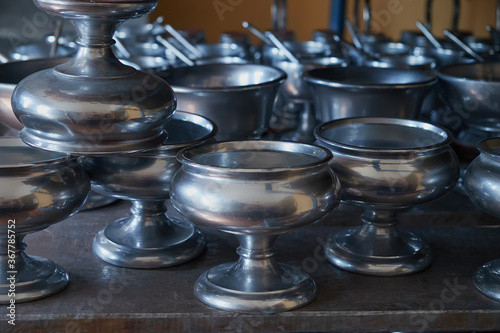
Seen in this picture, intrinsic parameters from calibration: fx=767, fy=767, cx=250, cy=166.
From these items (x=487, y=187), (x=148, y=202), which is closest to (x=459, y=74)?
(x=487, y=187)

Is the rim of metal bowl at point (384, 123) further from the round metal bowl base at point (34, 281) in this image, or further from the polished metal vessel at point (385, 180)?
the round metal bowl base at point (34, 281)

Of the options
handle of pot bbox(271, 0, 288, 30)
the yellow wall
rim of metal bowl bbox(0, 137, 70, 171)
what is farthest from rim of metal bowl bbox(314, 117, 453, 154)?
the yellow wall

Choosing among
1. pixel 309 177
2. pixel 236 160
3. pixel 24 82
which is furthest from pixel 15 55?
pixel 309 177

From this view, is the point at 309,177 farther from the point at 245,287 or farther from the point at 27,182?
the point at 27,182

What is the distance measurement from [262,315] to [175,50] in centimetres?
76

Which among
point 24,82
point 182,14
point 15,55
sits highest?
point 24,82

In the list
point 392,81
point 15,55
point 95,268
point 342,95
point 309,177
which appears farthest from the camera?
point 15,55

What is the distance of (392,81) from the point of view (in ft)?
4.34

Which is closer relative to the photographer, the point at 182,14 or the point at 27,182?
the point at 27,182

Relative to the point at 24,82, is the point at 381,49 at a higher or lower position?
lower

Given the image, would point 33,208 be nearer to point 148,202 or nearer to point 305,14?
point 148,202

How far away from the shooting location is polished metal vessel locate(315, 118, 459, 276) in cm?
90

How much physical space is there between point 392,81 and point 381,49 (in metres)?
0.59

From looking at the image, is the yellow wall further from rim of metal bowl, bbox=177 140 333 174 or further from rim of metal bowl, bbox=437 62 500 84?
rim of metal bowl, bbox=177 140 333 174
